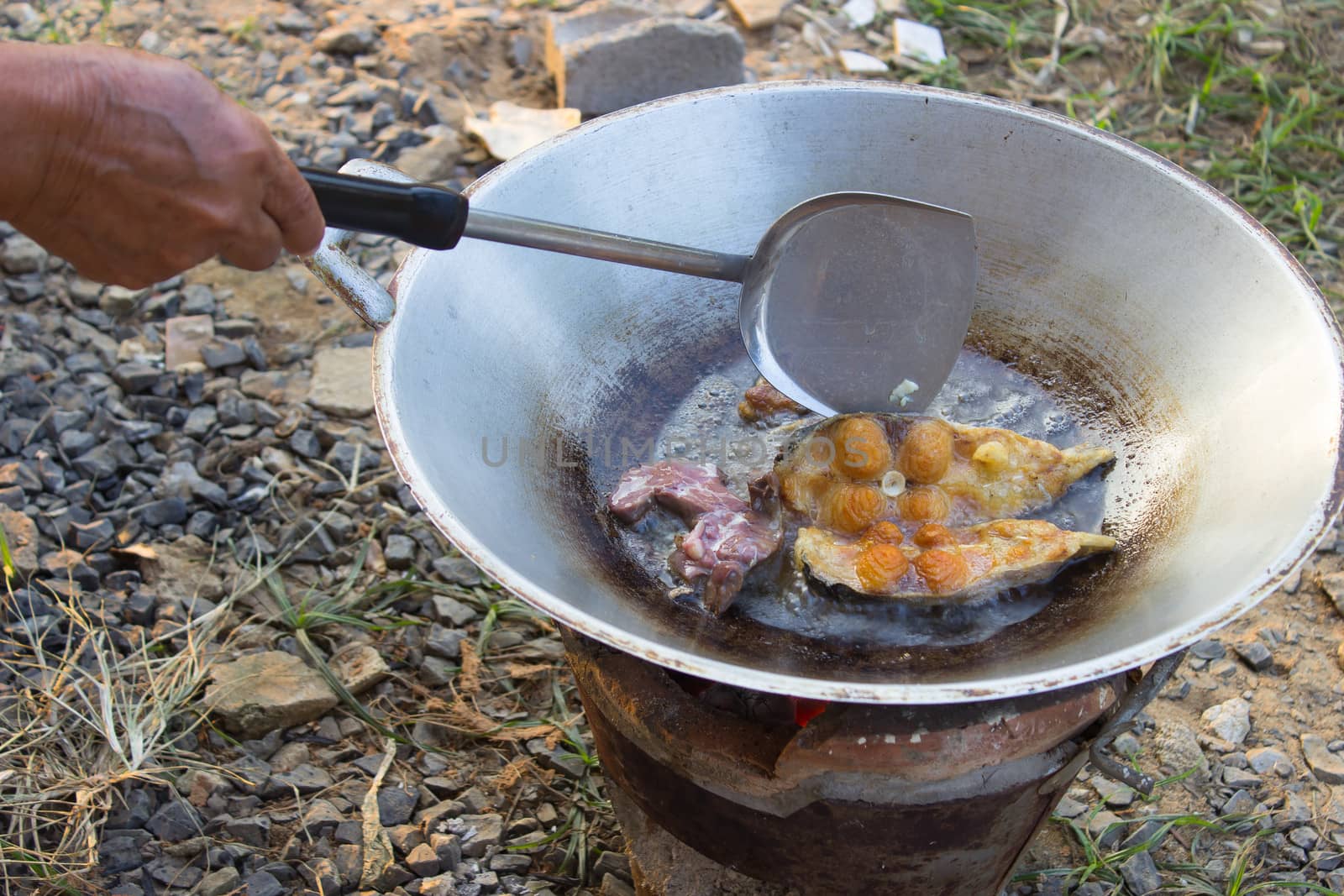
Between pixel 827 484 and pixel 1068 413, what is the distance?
718 mm

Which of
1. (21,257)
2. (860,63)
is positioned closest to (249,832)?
(21,257)

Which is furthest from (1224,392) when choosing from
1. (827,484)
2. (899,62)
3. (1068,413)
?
(899,62)

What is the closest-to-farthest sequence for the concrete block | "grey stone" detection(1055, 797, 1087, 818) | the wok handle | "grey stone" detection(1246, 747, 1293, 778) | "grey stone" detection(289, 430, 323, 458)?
the wok handle → "grey stone" detection(1055, 797, 1087, 818) → "grey stone" detection(1246, 747, 1293, 778) → "grey stone" detection(289, 430, 323, 458) → the concrete block

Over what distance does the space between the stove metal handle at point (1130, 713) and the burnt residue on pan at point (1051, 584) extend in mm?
174

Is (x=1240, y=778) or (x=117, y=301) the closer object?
(x=1240, y=778)

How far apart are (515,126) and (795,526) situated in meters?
3.69

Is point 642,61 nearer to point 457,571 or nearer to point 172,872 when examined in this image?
point 457,571

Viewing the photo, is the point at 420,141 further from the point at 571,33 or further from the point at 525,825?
the point at 525,825

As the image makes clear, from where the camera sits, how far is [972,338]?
9.73ft

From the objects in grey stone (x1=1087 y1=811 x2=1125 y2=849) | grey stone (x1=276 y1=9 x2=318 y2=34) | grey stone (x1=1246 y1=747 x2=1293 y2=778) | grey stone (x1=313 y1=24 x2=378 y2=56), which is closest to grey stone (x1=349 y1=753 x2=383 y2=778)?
grey stone (x1=1087 y1=811 x2=1125 y2=849)

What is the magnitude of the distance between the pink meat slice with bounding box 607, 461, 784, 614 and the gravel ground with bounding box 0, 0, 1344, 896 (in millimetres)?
985

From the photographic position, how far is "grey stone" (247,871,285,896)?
2693 mm

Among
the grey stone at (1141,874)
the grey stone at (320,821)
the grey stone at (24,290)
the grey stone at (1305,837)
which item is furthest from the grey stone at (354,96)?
the grey stone at (1305,837)

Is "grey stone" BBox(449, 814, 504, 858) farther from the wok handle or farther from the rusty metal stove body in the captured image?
A: the wok handle
